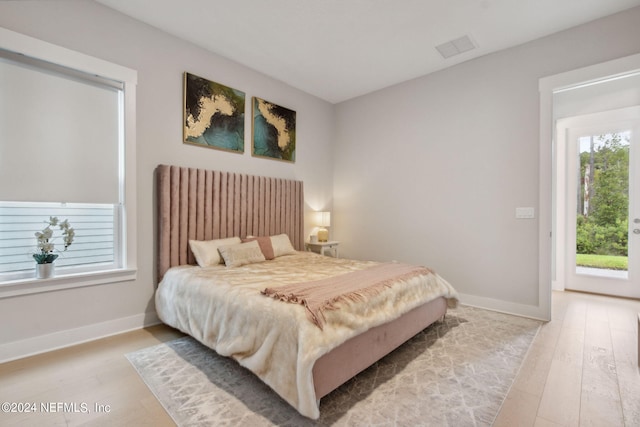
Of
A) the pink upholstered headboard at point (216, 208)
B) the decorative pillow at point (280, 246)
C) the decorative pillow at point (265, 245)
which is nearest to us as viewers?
the pink upholstered headboard at point (216, 208)

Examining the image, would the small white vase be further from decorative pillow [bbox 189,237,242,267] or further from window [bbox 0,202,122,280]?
decorative pillow [bbox 189,237,242,267]

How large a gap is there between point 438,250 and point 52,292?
4174 millimetres

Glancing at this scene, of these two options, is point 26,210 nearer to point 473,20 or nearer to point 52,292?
point 52,292

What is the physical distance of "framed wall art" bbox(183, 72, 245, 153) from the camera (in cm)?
333

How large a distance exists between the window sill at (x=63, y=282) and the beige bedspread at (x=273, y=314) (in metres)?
0.37

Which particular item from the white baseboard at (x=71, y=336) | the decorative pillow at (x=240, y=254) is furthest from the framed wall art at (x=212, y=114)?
the white baseboard at (x=71, y=336)

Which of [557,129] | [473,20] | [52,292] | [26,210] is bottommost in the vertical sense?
[52,292]

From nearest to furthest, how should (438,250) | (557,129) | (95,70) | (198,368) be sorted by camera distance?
(198,368) → (95,70) → (438,250) → (557,129)

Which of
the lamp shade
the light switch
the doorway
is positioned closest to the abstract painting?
the lamp shade

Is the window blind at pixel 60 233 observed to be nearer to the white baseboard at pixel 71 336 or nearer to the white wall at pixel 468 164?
the white baseboard at pixel 71 336

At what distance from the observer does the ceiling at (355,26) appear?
8.95ft

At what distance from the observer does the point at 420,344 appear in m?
2.60

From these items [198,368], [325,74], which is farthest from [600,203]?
[198,368]

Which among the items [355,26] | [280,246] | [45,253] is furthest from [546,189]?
[45,253]
